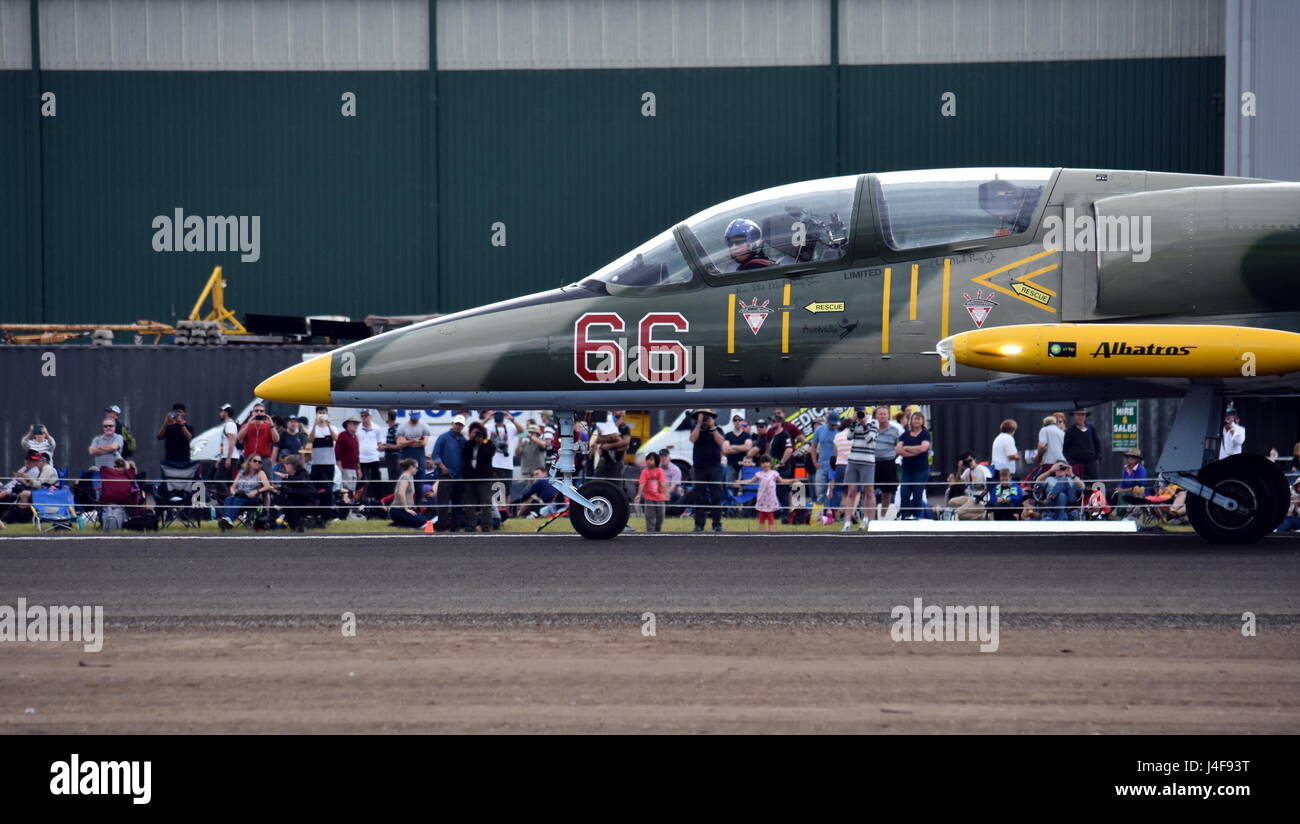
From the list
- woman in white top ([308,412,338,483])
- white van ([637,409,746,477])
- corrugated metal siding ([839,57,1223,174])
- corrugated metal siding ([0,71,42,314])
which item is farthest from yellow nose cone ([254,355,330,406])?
corrugated metal siding ([0,71,42,314])

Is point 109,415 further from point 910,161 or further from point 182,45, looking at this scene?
point 910,161

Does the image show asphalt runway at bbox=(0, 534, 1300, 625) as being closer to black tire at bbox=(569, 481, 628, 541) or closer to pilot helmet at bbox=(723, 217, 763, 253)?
black tire at bbox=(569, 481, 628, 541)

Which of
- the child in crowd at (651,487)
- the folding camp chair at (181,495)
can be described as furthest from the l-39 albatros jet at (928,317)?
the folding camp chair at (181,495)

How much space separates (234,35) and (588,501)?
24.8m

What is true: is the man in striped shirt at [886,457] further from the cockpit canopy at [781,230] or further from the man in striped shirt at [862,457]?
the cockpit canopy at [781,230]

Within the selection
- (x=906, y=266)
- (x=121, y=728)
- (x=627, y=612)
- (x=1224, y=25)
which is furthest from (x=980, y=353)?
(x=1224, y=25)

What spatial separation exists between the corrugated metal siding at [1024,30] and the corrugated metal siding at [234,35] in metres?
11.1

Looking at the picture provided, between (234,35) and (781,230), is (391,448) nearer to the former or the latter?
(781,230)

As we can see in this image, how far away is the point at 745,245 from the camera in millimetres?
14008

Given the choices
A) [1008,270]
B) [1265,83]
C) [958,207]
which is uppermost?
[1265,83]

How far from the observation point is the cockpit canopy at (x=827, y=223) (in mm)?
13578

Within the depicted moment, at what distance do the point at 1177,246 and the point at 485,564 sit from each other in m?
6.91

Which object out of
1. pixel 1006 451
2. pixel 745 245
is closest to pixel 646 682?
pixel 745 245

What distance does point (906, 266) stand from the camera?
13.6 meters
